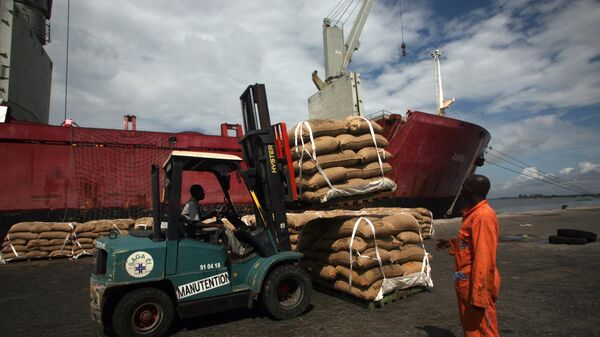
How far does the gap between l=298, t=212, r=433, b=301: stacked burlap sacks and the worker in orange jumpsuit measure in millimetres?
2261

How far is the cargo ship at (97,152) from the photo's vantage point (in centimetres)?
1316

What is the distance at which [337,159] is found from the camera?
5.39 meters

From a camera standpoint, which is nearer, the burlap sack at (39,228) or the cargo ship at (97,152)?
the burlap sack at (39,228)

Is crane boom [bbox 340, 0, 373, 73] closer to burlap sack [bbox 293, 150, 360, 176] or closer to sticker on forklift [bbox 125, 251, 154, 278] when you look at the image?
burlap sack [bbox 293, 150, 360, 176]

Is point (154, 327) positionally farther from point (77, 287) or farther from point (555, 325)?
point (555, 325)

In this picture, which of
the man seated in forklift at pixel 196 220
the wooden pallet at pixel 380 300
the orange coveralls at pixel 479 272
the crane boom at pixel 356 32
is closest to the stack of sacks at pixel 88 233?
the man seated in forklift at pixel 196 220

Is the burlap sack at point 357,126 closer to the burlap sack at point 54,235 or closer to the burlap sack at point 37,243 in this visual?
the burlap sack at point 54,235

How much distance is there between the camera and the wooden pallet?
4.82m

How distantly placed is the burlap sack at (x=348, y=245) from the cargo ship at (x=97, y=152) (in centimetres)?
616

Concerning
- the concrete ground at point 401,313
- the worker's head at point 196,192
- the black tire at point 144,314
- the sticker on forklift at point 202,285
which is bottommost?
the concrete ground at point 401,313

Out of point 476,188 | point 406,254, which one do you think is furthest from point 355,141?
point 476,188

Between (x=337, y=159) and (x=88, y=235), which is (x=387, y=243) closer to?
(x=337, y=159)

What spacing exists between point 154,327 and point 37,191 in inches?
504

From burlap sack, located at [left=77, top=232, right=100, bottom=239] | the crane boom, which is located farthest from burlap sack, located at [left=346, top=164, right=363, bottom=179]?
the crane boom
